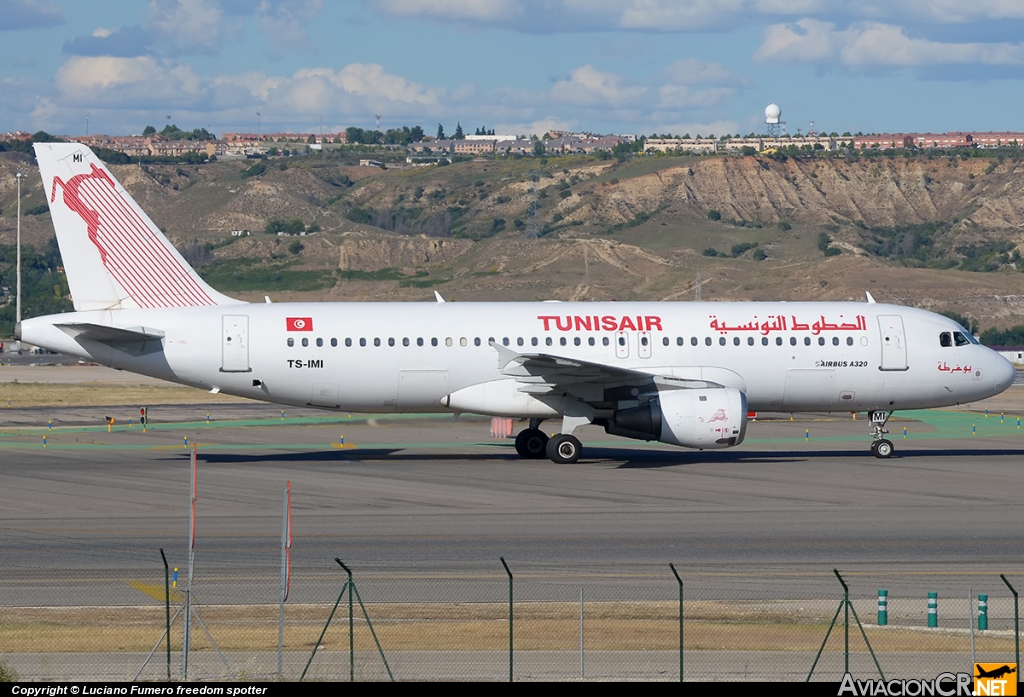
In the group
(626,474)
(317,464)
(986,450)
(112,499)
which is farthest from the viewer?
(986,450)

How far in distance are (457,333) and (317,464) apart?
5752 mm

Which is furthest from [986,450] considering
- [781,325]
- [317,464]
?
[317,464]

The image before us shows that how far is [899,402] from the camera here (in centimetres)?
4166

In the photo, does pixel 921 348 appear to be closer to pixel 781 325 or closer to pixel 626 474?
pixel 781 325

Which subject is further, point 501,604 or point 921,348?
point 921,348

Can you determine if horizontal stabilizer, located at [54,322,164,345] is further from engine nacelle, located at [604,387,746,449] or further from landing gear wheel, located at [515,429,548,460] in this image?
engine nacelle, located at [604,387,746,449]

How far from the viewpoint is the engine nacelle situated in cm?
3775

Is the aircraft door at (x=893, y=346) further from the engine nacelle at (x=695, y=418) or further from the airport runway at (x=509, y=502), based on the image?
the engine nacelle at (x=695, y=418)

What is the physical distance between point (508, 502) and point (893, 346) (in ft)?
48.7

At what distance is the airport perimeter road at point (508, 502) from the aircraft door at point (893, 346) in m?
2.92

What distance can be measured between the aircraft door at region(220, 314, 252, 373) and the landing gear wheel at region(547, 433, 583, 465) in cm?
923

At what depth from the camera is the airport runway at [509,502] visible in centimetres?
2547

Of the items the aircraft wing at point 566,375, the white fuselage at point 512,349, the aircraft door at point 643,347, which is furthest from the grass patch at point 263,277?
the aircraft door at point 643,347

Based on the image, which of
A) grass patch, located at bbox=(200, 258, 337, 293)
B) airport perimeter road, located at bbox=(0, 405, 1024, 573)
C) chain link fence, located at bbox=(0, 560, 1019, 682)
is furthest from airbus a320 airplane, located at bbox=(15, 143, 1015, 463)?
grass patch, located at bbox=(200, 258, 337, 293)
